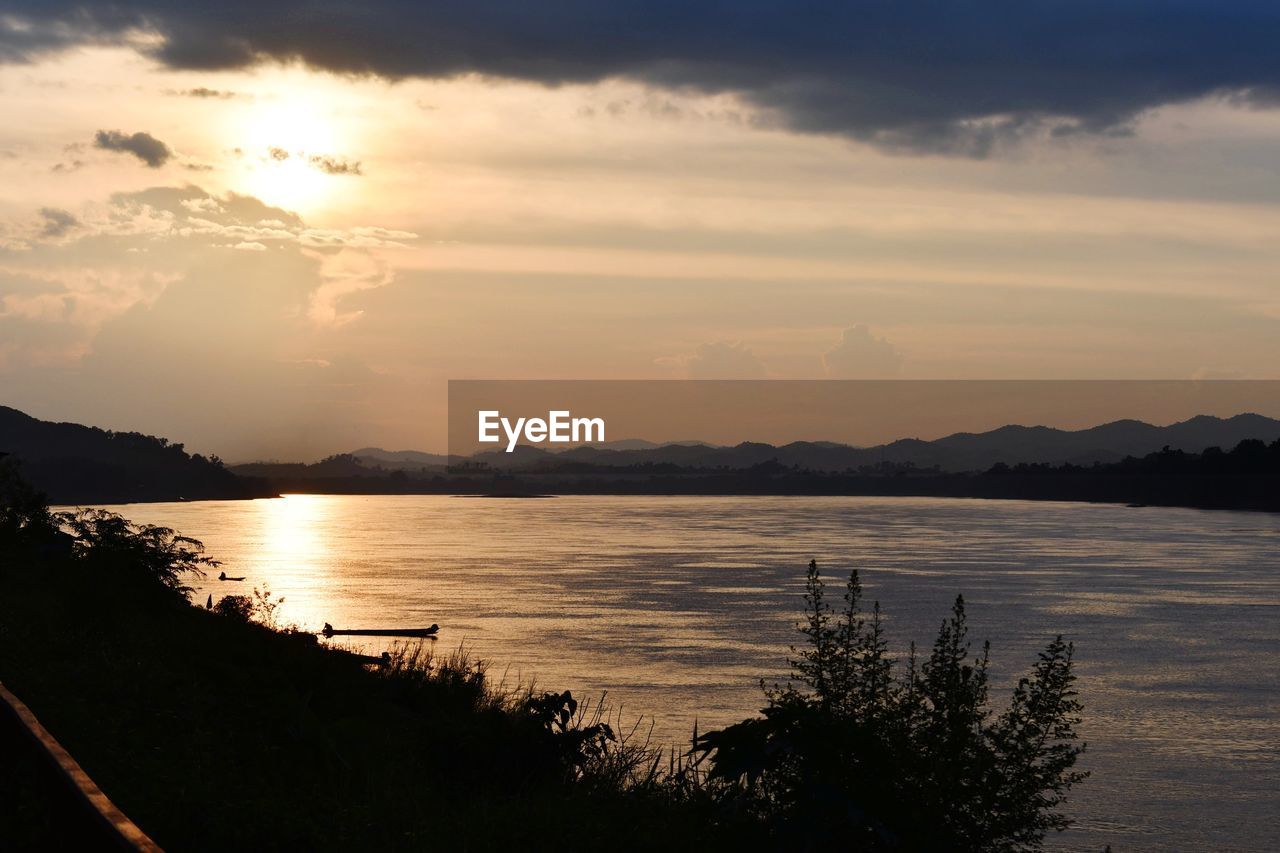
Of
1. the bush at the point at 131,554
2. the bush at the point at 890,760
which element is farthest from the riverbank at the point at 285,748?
the bush at the point at 131,554

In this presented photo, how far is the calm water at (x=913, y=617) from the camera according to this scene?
30562mm

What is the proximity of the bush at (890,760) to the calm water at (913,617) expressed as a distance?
10.2 metres

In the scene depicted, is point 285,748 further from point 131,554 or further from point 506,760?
point 131,554

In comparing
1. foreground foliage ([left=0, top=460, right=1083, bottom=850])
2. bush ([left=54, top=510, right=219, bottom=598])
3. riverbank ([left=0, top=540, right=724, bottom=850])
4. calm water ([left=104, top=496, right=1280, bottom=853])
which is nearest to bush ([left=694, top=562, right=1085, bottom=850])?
foreground foliage ([left=0, top=460, right=1083, bottom=850])

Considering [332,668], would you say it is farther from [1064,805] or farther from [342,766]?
[1064,805]

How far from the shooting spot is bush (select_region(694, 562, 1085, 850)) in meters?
12.0

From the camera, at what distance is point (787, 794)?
13.5 meters

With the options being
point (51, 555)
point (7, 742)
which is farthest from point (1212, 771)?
point (51, 555)

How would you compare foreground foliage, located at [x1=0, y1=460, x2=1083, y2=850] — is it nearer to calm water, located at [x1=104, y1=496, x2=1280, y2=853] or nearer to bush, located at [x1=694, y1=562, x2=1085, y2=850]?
bush, located at [x1=694, y1=562, x2=1085, y2=850]

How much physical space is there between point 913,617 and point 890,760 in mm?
47787

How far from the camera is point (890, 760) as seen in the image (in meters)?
14.5

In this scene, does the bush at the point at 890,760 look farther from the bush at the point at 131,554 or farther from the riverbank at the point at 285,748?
the bush at the point at 131,554

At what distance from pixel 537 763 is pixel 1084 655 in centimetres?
3627

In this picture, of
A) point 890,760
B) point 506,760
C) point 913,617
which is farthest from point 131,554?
point 913,617
